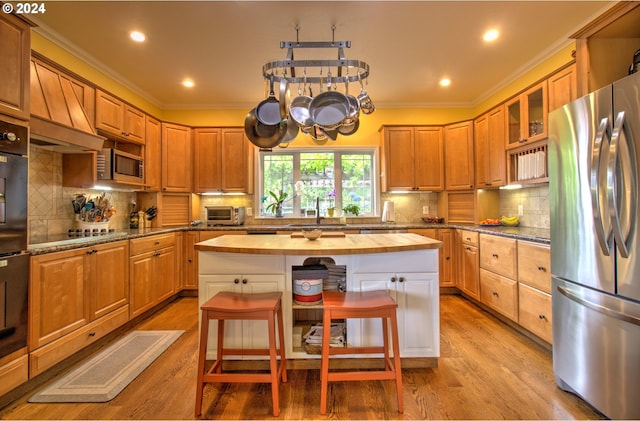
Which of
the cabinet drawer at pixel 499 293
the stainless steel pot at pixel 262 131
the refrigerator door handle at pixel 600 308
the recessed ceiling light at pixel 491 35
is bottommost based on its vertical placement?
the cabinet drawer at pixel 499 293

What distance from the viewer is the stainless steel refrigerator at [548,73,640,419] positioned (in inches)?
55.5

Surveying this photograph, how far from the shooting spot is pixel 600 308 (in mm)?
1543

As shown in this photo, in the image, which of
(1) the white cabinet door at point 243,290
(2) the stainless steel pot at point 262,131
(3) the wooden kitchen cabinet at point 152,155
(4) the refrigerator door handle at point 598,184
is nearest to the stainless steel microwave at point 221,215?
(3) the wooden kitchen cabinet at point 152,155

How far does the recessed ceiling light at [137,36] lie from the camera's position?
2.64m

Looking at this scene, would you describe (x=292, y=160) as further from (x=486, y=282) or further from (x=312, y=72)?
(x=486, y=282)

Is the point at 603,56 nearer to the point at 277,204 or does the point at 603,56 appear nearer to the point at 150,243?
the point at 277,204

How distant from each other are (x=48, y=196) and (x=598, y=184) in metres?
4.04

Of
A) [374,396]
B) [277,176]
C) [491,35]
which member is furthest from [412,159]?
[374,396]

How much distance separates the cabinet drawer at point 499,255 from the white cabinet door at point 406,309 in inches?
45.3

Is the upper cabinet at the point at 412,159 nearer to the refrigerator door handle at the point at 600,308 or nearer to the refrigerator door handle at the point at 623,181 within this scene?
the refrigerator door handle at the point at 600,308

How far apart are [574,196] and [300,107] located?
6.04ft

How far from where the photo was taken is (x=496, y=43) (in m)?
2.86

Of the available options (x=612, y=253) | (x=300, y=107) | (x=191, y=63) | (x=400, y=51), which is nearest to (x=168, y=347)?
(x=300, y=107)

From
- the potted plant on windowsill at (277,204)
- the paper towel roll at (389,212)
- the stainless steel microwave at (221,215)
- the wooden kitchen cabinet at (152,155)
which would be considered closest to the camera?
the wooden kitchen cabinet at (152,155)
